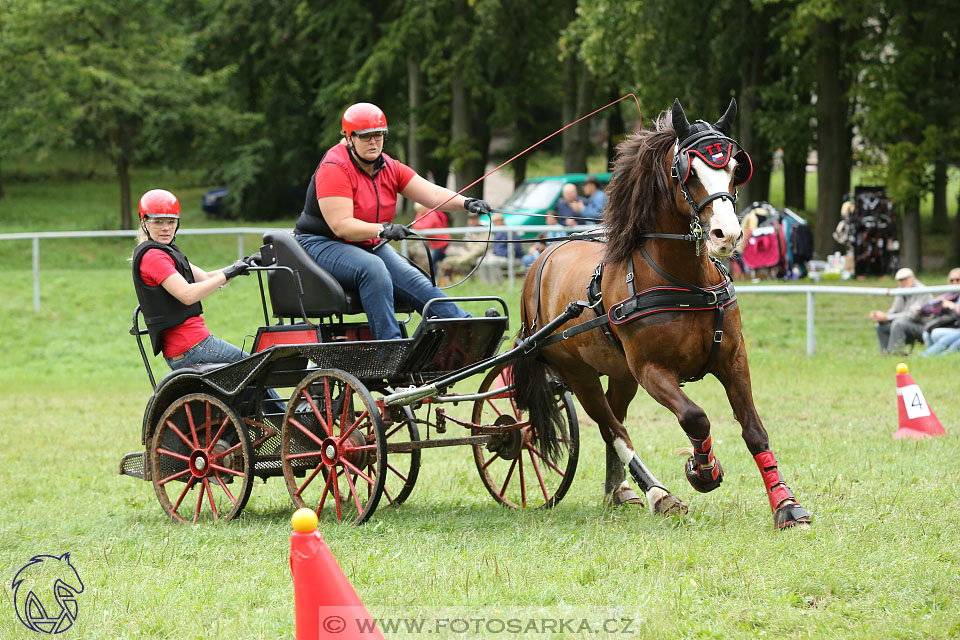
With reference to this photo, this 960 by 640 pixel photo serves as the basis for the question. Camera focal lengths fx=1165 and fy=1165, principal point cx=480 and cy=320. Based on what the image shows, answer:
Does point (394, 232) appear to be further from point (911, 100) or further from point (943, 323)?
point (911, 100)

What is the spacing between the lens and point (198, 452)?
7320 millimetres

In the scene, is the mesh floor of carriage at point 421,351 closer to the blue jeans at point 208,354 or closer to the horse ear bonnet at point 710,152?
the blue jeans at point 208,354

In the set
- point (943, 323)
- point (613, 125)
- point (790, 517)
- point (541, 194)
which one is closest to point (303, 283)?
point (790, 517)

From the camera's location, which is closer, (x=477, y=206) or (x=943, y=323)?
(x=477, y=206)

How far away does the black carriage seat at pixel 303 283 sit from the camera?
698cm

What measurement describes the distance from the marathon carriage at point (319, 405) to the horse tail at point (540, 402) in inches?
2.8

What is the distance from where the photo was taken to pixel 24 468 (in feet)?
31.6

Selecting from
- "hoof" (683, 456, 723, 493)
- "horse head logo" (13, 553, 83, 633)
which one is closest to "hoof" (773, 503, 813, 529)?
"hoof" (683, 456, 723, 493)

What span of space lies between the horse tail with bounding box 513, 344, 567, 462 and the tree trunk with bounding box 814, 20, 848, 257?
1634 centimetres

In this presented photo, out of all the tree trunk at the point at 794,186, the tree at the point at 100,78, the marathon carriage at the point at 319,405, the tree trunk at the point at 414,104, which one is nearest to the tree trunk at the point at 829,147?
the tree trunk at the point at 794,186

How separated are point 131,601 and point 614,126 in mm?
30372

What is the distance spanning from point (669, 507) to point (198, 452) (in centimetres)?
295

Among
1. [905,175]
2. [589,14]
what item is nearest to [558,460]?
[905,175]

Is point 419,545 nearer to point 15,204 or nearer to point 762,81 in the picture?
point 762,81
